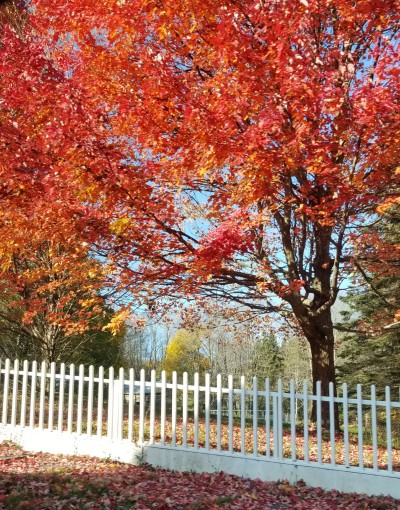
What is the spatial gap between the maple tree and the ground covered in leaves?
3261 millimetres

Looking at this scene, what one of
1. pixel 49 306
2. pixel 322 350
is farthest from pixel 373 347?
pixel 49 306

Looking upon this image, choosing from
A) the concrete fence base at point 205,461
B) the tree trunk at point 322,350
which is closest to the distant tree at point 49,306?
the concrete fence base at point 205,461

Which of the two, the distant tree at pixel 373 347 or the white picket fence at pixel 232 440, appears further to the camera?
the distant tree at pixel 373 347

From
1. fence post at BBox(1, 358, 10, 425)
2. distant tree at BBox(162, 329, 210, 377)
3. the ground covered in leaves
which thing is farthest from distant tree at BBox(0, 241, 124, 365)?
distant tree at BBox(162, 329, 210, 377)

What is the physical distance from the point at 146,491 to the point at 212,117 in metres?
4.76

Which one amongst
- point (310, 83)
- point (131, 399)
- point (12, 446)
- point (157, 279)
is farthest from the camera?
point (157, 279)

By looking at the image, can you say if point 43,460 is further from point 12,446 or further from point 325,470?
point 325,470

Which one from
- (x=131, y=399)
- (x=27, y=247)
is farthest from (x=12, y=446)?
(x=27, y=247)

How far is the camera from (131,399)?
323 inches

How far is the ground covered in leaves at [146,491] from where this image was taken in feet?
16.8

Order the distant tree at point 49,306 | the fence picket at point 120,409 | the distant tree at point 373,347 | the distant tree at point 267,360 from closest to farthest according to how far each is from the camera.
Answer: the fence picket at point 120,409, the distant tree at point 49,306, the distant tree at point 373,347, the distant tree at point 267,360

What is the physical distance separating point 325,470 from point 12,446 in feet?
17.4

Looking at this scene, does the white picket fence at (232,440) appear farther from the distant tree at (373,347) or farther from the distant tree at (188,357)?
the distant tree at (188,357)

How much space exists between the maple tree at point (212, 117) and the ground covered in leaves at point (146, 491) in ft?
10.7
